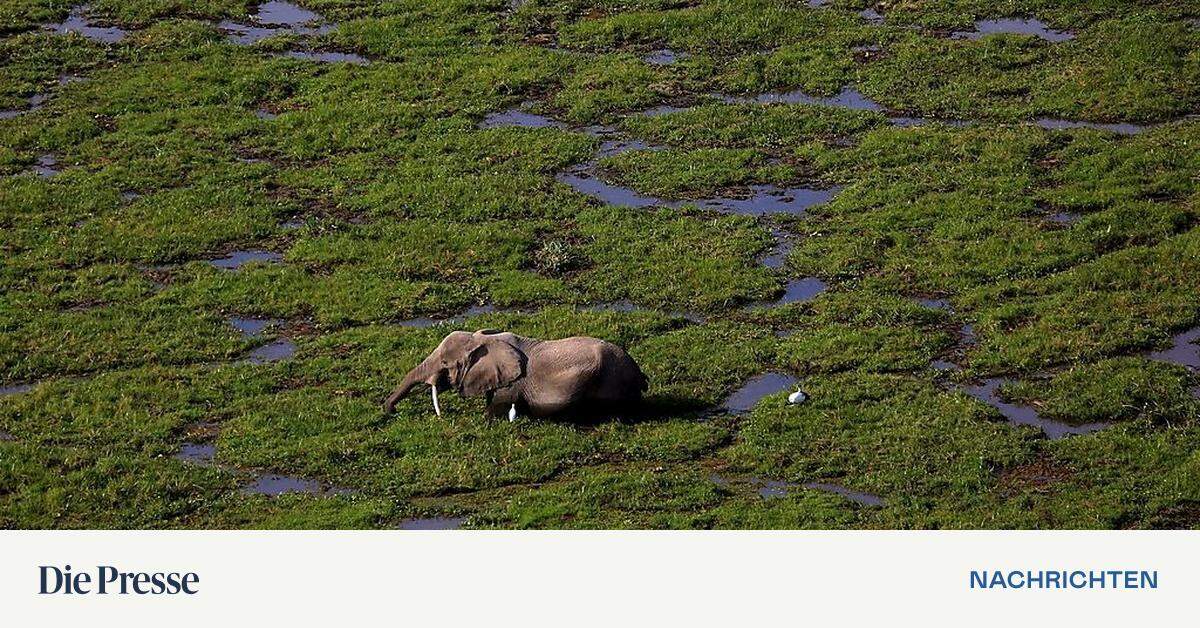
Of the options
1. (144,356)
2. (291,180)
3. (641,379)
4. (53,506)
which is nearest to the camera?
(53,506)

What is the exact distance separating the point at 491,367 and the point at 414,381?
1085 mm

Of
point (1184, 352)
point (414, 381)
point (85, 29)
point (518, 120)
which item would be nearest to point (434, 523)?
point (414, 381)

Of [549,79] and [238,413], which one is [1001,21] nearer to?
[549,79]

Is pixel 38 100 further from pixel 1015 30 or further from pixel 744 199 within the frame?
pixel 1015 30

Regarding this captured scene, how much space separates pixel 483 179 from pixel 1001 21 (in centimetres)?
1205

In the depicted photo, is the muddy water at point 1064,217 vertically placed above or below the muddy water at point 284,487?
above

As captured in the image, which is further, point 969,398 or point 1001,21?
point 1001,21

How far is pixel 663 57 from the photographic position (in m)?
36.6

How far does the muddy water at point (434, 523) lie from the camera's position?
69.5ft

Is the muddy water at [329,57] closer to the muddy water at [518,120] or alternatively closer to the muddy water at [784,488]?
the muddy water at [518,120]

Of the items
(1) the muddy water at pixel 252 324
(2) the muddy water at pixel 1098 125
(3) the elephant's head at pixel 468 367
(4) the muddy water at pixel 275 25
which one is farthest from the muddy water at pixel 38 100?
(2) the muddy water at pixel 1098 125

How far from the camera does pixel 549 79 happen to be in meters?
35.6

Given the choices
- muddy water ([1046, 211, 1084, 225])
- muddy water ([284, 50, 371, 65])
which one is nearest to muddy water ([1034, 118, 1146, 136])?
muddy water ([1046, 211, 1084, 225])

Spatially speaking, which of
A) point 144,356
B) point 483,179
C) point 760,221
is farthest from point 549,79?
point 144,356
